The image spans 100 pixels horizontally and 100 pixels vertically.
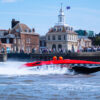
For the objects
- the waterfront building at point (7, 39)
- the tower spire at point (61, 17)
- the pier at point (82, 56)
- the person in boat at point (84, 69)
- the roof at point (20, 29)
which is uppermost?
the tower spire at point (61, 17)

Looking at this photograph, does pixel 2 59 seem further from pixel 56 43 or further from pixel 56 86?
pixel 56 86

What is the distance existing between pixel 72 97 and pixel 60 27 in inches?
2799

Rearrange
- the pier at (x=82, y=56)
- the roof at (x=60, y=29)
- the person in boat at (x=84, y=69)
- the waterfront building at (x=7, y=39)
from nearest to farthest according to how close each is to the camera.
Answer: the person in boat at (x=84, y=69), the pier at (x=82, y=56), the waterfront building at (x=7, y=39), the roof at (x=60, y=29)

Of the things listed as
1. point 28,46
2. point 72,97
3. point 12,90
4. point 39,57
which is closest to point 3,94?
point 12,90

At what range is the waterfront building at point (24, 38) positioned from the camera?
84.1 m

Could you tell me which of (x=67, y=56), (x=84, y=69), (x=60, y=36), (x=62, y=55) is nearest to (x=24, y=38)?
(x=60, y=36)

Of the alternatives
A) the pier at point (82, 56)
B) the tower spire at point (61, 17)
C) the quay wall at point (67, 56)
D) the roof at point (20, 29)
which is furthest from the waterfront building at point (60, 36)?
the pier at point (82, 56)

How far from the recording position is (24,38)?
86.7 metres

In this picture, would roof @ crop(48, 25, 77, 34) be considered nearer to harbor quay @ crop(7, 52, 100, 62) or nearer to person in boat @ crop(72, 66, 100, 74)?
harbor quay @ crop(7, 52, 100, 62)

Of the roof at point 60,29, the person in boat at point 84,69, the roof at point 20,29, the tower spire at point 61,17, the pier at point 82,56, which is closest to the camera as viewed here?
the person in boat at point 84,69

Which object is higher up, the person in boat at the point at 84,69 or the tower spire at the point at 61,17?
the tower spire at the point at 61,17

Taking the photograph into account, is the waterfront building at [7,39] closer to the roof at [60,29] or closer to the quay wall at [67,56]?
the roof at [60,29]

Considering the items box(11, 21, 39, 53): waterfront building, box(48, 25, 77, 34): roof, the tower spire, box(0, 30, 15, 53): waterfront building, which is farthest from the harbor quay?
the tower spire

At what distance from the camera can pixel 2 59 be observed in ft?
212
